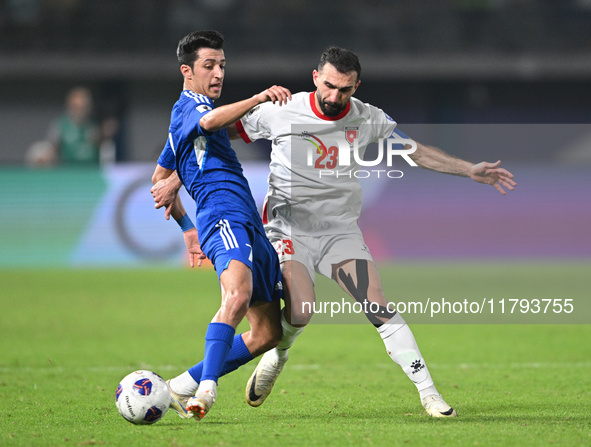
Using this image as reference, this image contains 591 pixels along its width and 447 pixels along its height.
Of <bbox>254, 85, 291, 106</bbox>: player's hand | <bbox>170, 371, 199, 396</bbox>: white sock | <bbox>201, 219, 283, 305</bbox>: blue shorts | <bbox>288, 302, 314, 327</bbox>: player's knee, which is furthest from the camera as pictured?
<bbox>288, 302, 314, 327</bbox>: player's knee

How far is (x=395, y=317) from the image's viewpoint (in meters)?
5.48

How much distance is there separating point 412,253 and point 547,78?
10936mm

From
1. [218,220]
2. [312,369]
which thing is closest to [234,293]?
[218,220]

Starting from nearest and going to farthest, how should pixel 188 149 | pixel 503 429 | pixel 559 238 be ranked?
pixel 503 429
pixel 188 149
pixel 559 238

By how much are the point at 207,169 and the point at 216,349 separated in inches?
43.0

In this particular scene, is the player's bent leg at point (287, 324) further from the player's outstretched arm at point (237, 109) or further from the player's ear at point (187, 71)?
the player's ear at point (187, 71)

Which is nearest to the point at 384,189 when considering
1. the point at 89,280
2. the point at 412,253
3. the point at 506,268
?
the point at 412,253

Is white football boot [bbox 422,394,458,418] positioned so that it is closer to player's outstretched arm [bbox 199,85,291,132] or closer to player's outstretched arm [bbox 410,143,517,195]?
player's outstretched arm [bbox 410,143,517,195]

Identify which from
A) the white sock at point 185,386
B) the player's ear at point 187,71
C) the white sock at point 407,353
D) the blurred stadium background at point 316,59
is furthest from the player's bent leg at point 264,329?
the blurred stadium background at point 316,59

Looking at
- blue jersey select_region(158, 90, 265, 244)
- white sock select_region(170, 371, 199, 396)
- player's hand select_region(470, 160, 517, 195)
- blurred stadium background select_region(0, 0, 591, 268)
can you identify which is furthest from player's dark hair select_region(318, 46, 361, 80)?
blurred stadium background select_region(0, 0, 591, 268)

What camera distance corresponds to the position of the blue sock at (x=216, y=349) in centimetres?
486

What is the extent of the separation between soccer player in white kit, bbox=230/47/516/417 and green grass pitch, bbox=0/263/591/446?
84 centimetres

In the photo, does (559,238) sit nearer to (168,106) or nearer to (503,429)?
(503,429)

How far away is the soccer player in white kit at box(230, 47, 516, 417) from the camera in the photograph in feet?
18.6
